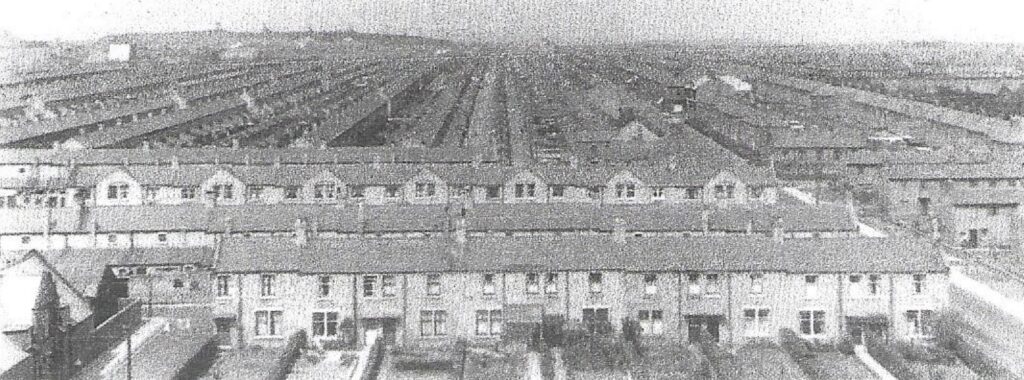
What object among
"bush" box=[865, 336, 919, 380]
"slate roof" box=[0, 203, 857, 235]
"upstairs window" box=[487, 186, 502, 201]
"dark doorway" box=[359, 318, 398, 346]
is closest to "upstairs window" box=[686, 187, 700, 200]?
"slate roof" box=[0, 203, 857, 235]

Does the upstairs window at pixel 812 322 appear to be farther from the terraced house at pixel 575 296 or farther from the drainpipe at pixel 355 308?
the drainpipe at pixel 355 308

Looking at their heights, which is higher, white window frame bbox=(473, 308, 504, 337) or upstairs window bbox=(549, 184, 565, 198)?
upstairs window bbox=(549, 184, 565, 198)

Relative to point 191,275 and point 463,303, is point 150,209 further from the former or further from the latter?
point 463,303

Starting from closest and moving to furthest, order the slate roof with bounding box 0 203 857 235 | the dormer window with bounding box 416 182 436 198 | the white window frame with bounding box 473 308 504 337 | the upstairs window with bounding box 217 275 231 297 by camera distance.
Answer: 1. the white window frame with bounding box 473 308 504 337
2. the upstairs window with bounding box 217 275 231 297
3. the slate roof with bounding box 0 203 857 235
4. the dormer window with bounding box 416 182 436 198

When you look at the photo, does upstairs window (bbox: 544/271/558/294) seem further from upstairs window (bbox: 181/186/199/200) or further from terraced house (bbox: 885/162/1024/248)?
upstairs window (bbox: 181/186/199/200)

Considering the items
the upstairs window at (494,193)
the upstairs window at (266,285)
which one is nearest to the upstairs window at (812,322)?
the upstairs window at (266,285)

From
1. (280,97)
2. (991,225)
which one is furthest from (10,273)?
(280,97)

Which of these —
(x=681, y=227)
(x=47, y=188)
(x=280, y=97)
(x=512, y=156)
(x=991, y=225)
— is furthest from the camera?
(x=280, y=97)
